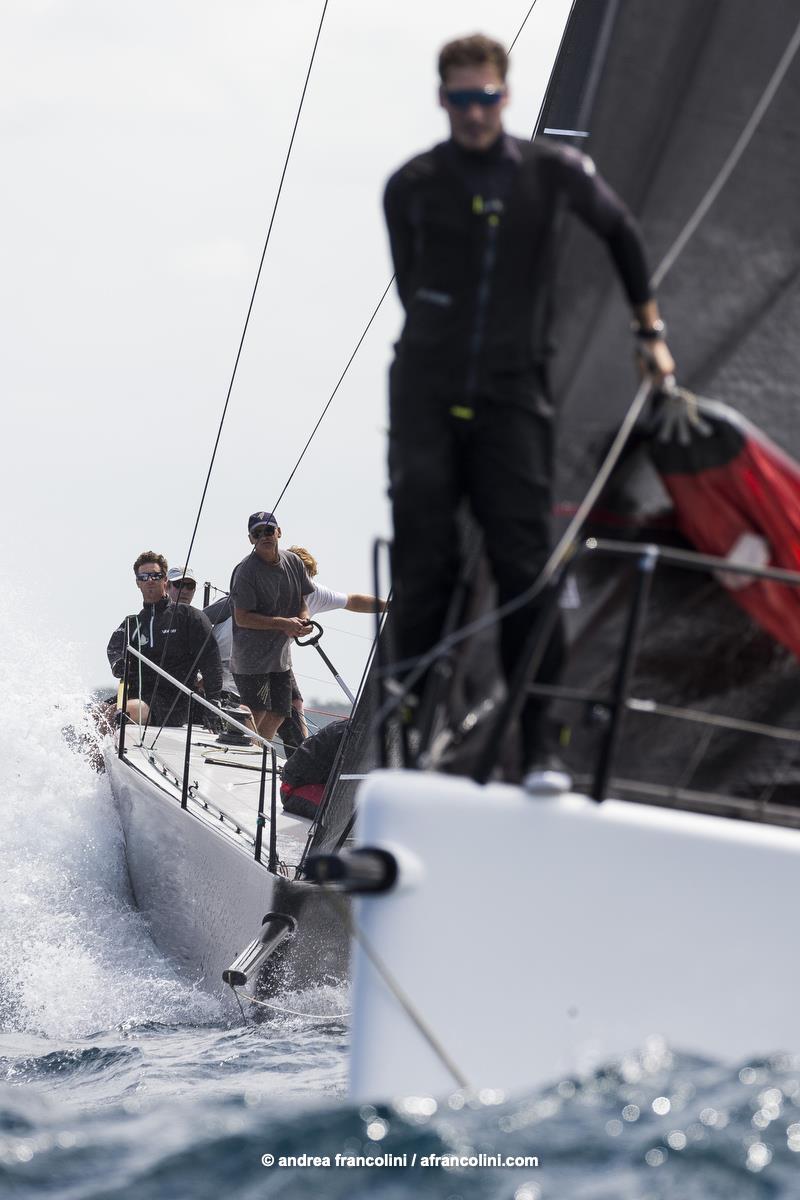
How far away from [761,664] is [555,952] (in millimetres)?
948

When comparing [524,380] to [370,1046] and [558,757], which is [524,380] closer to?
[558,757]

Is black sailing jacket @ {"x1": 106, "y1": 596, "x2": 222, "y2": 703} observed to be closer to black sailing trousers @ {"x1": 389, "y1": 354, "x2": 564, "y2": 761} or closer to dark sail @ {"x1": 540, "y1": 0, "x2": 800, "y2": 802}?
dark sail @ {"x1": 540, "y1": 0, "x2": 800, "y2": 802}

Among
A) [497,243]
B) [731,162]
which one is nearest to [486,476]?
[497,243]

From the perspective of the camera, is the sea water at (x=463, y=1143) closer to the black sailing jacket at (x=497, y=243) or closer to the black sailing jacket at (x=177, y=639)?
the black sailing jacket at (x=497, y=243)

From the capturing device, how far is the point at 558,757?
331 centimetres

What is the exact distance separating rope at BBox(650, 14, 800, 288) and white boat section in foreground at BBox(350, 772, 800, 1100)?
1.42 metres

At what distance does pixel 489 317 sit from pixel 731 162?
1075mm

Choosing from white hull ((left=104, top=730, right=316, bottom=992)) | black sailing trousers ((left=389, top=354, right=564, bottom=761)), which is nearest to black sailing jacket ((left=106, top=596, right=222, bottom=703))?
white hull ((left=104, top=730, right=316, bottom=992))

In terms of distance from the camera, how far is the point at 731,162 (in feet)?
12.4

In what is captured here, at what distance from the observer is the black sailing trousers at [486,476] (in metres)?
3.12

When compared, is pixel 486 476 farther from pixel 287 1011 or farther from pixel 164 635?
pixel 164 635

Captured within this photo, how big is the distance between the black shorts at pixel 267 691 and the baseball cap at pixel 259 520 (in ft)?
2.67

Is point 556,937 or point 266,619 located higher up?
point 556,937

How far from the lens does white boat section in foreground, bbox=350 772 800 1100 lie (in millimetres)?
2949
